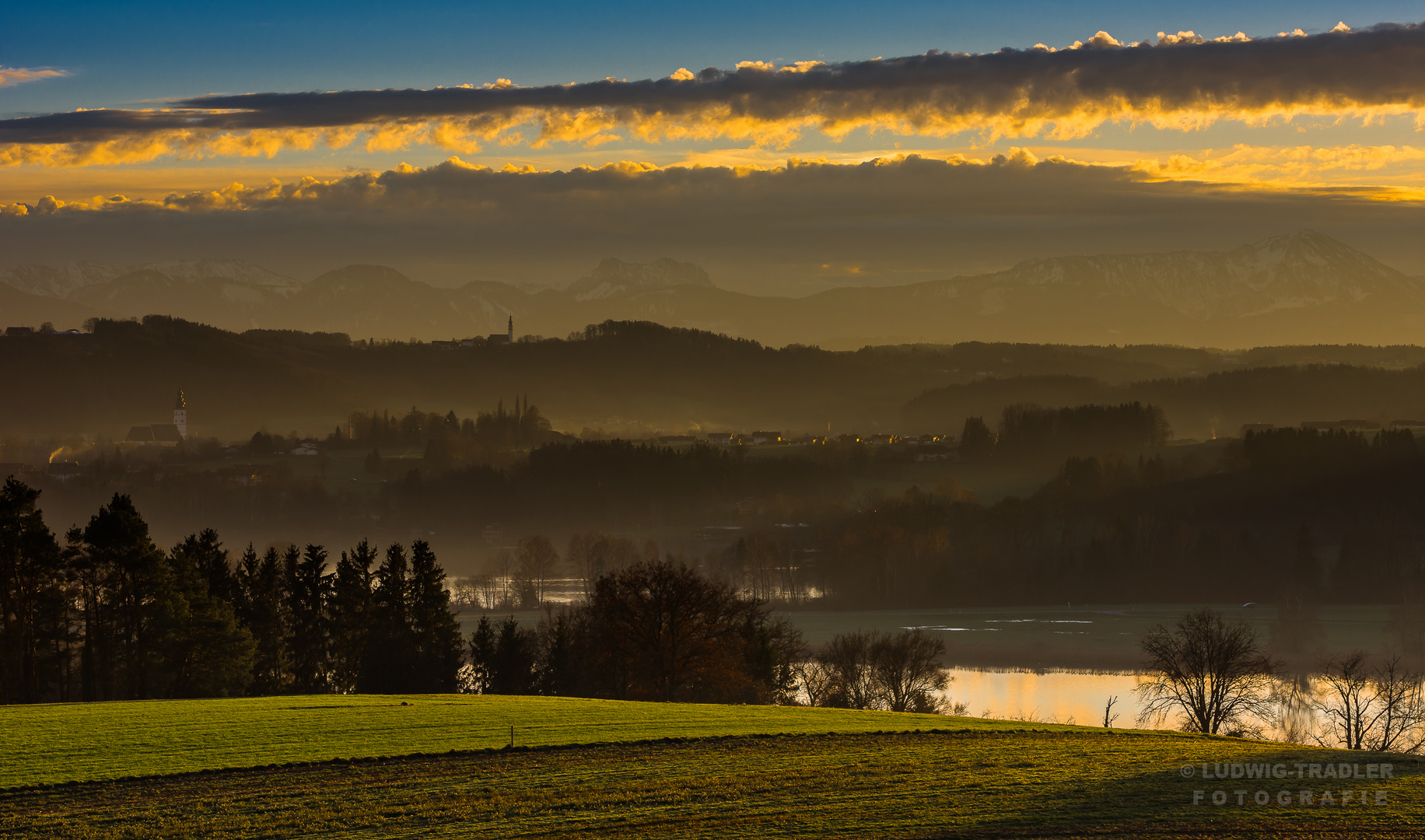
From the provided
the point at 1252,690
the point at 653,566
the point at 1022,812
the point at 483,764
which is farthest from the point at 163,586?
the point at 1252,690

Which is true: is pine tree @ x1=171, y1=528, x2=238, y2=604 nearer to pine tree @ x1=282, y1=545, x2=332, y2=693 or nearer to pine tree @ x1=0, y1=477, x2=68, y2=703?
pine tree @ x1=282, y1=545, x2=332, y2=693

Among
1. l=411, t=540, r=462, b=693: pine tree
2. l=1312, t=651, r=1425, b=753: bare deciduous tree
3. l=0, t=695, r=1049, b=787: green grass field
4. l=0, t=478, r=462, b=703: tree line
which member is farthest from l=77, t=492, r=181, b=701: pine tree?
l=1312, t=651, r=1425, b=753: bare deciduous tree

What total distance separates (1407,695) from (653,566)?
75.6 metres

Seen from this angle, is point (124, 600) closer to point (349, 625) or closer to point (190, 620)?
point (190, 620)

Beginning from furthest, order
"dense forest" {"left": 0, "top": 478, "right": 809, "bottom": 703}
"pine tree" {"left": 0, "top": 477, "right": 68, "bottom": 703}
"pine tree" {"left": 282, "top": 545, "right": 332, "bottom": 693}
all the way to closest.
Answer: "pine tree" {"left": 282, "top": 545, "right": 332, "bottom": 693}
"dense forest" {"left": 0, "top": 478, "right": 809, "bottom": 703}
"pine tree" {"left": 0, "top": 477, "right": 68, "bottom": 703}

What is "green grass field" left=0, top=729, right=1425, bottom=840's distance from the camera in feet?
105

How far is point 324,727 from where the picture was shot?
48.7 meters

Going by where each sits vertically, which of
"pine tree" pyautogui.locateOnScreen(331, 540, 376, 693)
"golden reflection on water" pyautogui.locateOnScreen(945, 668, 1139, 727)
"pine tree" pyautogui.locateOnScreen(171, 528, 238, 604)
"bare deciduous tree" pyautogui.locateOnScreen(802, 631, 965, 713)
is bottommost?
"golden reflection on water" pyautogui.locateOnScreen(945, 668, 1139, 727)

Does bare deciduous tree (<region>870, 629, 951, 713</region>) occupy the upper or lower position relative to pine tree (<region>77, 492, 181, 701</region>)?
lower

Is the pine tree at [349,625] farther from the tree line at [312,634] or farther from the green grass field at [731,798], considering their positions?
the green grass field at [731,798]

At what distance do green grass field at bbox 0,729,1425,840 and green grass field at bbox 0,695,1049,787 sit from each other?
2114 millimetres

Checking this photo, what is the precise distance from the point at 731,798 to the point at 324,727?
21027 millimetres

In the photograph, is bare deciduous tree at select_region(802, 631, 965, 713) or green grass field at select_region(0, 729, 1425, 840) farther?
bare deciduous tree at select_region(802, 631, 965, 713)

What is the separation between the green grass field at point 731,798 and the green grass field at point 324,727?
211 centimetres
